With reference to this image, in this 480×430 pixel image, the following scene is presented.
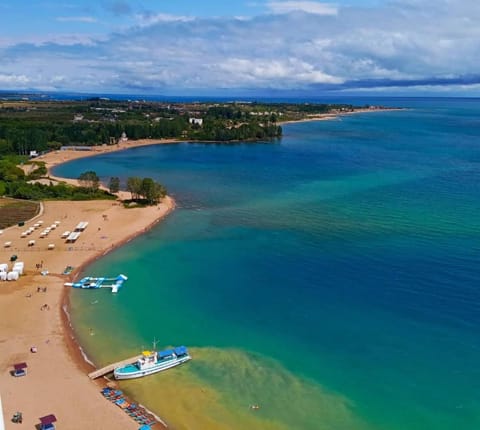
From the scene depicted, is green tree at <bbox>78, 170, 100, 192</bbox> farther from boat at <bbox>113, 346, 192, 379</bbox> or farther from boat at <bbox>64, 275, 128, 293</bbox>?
boat at <bbox>113, 346, 192, 379</bbox>

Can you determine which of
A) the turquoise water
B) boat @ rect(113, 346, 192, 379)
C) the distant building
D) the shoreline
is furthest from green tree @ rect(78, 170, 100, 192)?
the distant building

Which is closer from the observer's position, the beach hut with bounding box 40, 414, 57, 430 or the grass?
the beach hut with bounding box 40, 414, 57, 430

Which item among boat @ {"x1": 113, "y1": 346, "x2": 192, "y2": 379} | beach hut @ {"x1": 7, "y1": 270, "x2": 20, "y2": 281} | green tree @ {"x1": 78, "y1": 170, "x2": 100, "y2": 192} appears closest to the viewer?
boat @ {"x1": 113, "y1": 346, "x2": 192, "y2": 379}

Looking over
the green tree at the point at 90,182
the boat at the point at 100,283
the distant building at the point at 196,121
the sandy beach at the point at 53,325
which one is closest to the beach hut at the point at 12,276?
the sandy beach at the point at 53,325

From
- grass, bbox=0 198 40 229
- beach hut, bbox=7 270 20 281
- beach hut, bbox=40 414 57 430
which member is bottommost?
beach hut, bbox=40 414 57 430

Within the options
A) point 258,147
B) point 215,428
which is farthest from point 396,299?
point 258,147

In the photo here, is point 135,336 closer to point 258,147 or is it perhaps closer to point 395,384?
point 395,384

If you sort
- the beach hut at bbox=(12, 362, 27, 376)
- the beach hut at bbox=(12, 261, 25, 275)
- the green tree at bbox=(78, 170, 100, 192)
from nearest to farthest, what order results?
the beach hut at bbox=(12, 362, 27, 376), the beach hut at bbox=(12, 261, 25, 275), the green tree at bbox=(78, 170, 100, 192)
